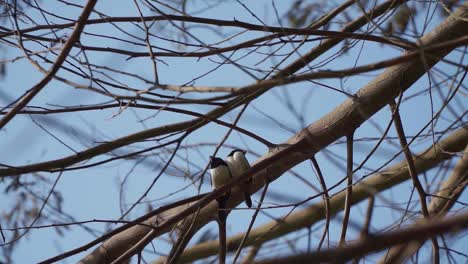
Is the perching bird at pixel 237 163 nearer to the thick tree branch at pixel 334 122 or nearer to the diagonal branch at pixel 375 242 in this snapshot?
the thick tree branch at pixel 334 122

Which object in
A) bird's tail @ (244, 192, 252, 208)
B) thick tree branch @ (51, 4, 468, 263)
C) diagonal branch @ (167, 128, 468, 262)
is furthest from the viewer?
diagonal branch @ (167, 128, 468, 262)

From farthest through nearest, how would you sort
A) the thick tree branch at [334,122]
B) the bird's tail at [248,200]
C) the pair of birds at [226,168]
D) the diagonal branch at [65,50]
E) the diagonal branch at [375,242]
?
1. the pair of birds at [226,168]
2. the bird's tail at [248,200]
3. the thick tree branch at [334,122]
4. the diagonal branch at [65,50]
5. the diagonal branch at [375,242]

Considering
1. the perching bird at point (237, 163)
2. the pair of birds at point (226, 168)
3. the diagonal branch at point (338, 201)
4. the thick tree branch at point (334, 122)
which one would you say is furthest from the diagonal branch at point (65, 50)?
the perching bird at point (237, 163)

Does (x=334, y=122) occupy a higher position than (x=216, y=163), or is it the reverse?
(x=216, y=163)

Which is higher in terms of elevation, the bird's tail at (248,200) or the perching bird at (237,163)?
the perching bird at (237,163)

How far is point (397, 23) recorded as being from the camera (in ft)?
12.5

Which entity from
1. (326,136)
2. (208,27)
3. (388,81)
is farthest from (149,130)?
(388,81)

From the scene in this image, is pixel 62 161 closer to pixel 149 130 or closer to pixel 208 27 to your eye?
pixel 149 130

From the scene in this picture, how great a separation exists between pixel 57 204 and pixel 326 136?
2124 millimetres

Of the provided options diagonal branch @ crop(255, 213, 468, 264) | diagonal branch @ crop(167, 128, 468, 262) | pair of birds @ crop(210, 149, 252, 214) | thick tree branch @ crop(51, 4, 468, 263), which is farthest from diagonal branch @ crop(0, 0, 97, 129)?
pair of birds @ crop(210, 149, 252, 214)

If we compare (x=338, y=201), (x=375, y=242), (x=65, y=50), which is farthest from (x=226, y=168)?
(x=375, y=242)

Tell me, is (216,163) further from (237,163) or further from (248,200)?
(248,200)

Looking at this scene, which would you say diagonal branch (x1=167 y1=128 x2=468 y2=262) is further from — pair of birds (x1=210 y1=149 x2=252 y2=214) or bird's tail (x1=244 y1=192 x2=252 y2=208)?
pair of birds (x1=210 y1=149 x2=252 y2=214)

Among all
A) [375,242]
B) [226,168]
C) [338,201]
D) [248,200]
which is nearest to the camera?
[375,242]
